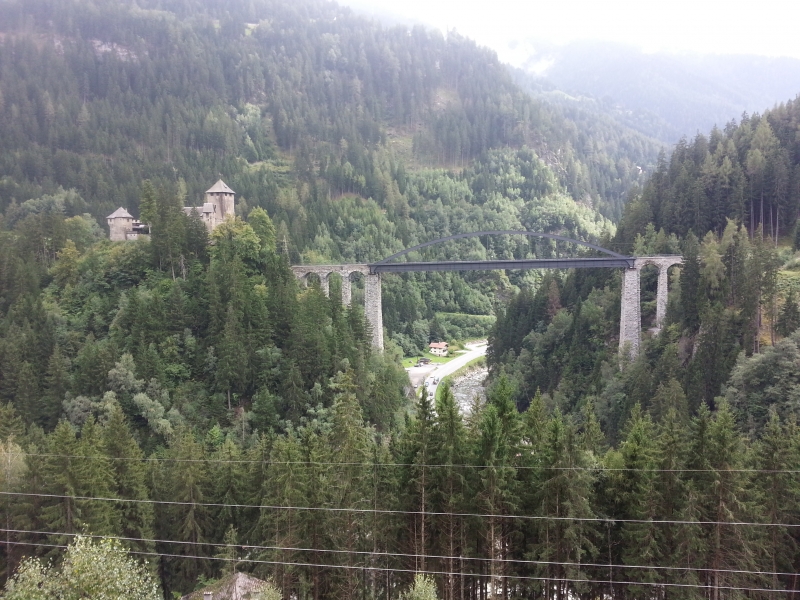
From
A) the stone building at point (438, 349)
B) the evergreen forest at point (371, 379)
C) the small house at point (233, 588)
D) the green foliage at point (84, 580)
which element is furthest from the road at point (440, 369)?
the green foliage at point (84, 580)

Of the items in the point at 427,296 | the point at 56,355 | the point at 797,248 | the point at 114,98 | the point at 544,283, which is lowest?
→ the point at 427,296

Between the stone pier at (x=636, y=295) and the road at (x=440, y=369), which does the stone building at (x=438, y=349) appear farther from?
the stone pier at (x=636, y=295)

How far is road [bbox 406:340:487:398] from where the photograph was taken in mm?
77225

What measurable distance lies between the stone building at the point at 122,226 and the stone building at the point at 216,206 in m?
5.78

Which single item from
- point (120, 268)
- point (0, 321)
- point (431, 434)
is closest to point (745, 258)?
point (431, 434)

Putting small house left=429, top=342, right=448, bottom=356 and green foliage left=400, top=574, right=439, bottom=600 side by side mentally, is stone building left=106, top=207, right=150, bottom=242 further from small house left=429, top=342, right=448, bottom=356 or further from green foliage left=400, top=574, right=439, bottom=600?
green foliage left=400, top=574, right=439, bottom=600

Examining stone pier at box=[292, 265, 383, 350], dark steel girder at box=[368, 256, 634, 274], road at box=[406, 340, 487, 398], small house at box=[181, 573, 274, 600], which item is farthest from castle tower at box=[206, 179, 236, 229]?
small house at box=[181, 573, 274, 600]

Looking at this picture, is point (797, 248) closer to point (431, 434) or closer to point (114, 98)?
point (431, 434)

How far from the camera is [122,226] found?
63406 mm

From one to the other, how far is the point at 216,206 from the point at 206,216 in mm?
1619

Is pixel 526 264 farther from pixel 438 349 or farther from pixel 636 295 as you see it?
pixel 438 349

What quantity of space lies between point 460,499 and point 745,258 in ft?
112

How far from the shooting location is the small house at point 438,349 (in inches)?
3706

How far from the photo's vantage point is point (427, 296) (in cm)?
10644
